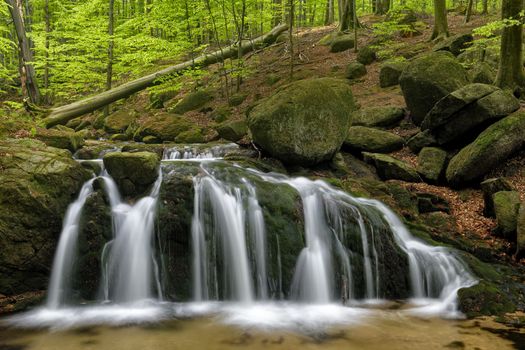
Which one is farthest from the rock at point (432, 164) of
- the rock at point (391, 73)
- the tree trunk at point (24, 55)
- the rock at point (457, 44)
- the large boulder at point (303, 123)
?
the tree trunk at point (24, 55)

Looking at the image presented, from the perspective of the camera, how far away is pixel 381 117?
11.7m

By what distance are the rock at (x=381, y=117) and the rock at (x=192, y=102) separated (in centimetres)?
803

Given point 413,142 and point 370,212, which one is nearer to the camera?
point 370,212

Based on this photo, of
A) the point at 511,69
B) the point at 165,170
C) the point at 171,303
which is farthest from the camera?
the point at 511,69

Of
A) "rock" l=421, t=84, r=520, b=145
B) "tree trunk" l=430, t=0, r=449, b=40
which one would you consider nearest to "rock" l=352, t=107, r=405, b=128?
"rock" l=421, t=84, r=520, b=145

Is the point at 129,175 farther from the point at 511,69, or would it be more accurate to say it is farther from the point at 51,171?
the point at 511,69

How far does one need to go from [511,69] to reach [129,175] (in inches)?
405

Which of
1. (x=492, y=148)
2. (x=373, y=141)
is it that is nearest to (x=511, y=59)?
(x=492, y=148)

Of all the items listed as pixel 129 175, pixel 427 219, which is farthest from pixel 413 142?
pixel 129 175

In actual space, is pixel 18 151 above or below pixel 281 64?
below

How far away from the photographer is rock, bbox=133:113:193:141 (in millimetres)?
13391

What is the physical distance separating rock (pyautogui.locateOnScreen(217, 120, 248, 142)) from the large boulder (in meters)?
2.69

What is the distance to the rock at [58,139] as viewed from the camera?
963cm

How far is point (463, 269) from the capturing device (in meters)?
6.59
